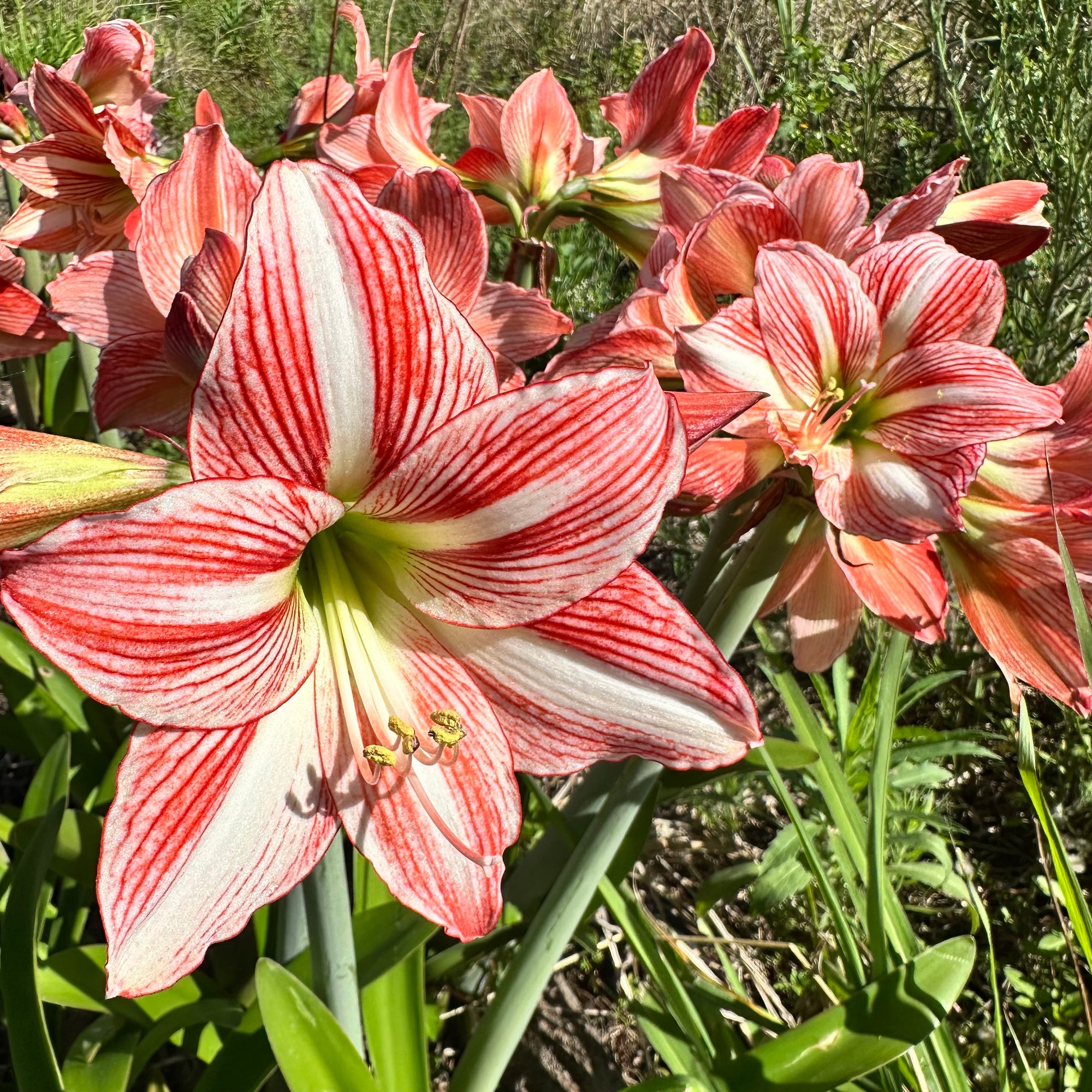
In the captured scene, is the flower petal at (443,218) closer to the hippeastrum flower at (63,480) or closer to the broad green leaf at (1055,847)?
the hippeastrum flower at (63,480)

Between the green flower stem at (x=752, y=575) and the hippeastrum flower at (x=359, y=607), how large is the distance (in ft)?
Result: 0.61

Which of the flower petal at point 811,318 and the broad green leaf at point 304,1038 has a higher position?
the flower petal at point 811,318

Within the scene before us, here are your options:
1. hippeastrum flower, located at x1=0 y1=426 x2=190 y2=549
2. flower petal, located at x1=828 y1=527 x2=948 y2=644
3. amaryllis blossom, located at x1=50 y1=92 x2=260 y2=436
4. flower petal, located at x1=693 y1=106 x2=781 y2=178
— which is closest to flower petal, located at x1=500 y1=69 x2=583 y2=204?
flower petal, located at x1=693 y1=106 x2=781 y2=178

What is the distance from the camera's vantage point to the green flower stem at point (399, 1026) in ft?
3.10

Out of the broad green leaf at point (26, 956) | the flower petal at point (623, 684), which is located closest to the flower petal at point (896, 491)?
the flower petal at point (623, 684)

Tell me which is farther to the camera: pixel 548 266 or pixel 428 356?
pixel 548 266

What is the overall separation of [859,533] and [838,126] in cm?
218

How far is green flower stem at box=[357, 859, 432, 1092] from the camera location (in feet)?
3.10

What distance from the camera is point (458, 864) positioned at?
0.58 meters

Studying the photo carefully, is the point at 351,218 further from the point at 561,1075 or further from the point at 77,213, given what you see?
the point at 561,1075

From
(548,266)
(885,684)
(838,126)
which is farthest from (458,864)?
(838,126)

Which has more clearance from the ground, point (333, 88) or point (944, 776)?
point (333, 88)

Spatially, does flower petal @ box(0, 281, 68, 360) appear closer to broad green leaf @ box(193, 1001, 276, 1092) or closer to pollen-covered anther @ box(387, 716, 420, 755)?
pollen-covered anther @ box(387, 716, 420, 755)

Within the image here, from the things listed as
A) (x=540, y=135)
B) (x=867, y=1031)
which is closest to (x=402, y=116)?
(x=540, y=135)
